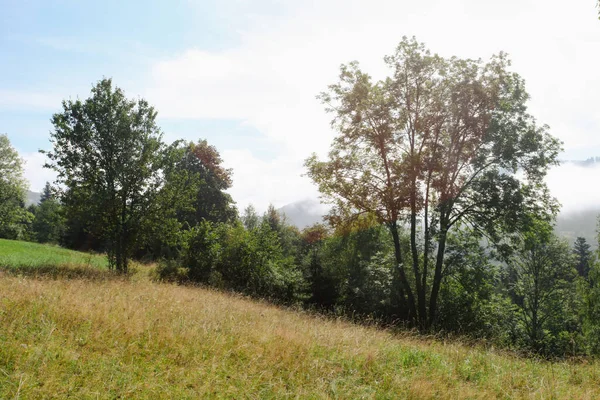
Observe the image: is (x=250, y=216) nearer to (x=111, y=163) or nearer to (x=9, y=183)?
(x=9, y=183)

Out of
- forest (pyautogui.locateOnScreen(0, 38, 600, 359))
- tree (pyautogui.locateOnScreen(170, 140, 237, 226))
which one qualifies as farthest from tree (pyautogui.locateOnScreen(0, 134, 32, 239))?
forest (pyautogui.locateOnScreen(0, 38, 600, 359))

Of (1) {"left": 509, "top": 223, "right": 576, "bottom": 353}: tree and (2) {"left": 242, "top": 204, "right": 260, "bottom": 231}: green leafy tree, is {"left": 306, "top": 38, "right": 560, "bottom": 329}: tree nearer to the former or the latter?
(1) {"left": 509, "top": 223, "right": 576, "bottom": 353}: tree

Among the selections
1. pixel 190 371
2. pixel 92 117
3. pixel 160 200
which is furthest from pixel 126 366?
pixel 92 117

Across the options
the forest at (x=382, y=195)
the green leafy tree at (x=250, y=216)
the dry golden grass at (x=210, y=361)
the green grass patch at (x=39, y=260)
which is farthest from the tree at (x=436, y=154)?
the green leafy tree at (x=250, y=216)

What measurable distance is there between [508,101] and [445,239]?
277 inches

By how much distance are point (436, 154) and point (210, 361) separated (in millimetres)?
14368

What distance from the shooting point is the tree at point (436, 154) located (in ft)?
48.0

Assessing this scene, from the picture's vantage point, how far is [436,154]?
16172 millimetres

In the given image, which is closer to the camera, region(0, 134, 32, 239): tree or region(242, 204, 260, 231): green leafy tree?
region(0, 134, 32, 239): tree

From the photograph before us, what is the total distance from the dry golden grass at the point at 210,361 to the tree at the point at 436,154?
8.43 meters

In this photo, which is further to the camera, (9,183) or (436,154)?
(9,183)

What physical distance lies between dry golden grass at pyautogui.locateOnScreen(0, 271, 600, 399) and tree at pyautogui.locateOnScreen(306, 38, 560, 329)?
843 cm

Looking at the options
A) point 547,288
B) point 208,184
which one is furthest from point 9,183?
point 547,288

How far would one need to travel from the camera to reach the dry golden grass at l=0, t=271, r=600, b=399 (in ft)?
15.3
